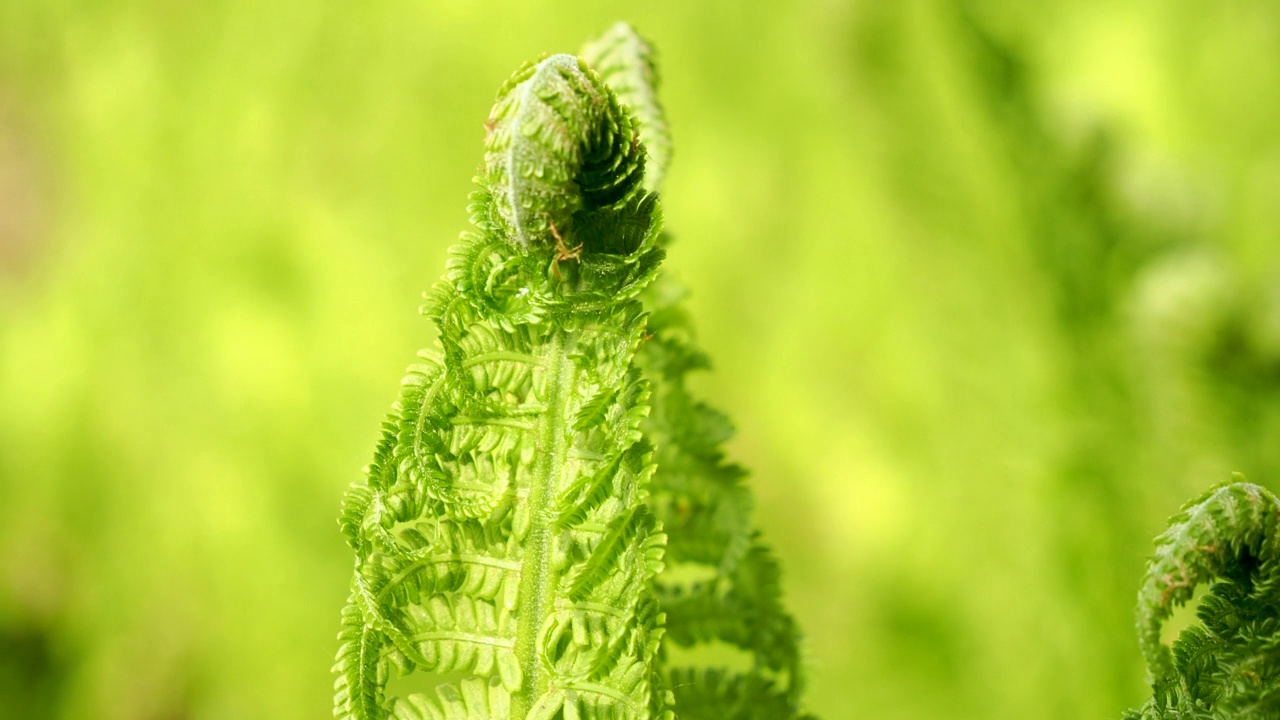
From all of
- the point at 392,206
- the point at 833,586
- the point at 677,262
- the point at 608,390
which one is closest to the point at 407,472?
the point at 608,390

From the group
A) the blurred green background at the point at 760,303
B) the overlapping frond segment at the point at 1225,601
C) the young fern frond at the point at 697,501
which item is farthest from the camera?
the blurred green background at the point at 760,303

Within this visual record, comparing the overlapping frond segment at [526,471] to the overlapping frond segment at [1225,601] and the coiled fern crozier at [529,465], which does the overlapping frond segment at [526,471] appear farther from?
the overlapping frond segment at [1225,601]

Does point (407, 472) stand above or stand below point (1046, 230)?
below

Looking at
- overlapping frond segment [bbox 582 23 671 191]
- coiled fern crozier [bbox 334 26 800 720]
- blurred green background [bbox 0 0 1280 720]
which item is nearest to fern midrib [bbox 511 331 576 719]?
coiled fern crozier [bbox 334 26 800 720]

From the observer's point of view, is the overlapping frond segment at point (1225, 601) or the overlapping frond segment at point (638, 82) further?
the overlapping frond segment at point (638, 82)

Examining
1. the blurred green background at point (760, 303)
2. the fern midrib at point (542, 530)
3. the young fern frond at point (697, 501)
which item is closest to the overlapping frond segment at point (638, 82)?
the young fern frond at point (697, 501)

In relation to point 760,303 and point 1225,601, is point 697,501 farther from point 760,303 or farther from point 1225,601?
point 760,303

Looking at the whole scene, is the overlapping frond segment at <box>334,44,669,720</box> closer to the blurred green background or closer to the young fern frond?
the young fern frond

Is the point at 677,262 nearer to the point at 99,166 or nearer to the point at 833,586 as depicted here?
the point at 833,586
